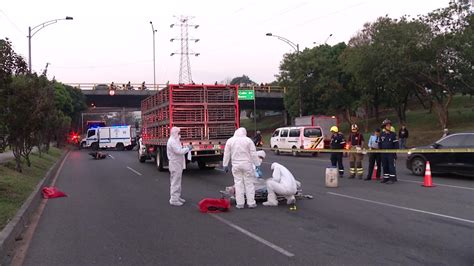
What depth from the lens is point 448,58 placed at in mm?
32531

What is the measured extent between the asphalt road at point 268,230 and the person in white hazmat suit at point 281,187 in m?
0.27

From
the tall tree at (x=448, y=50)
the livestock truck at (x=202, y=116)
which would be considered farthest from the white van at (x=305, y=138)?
the livestock truck at (x=202, y=116)

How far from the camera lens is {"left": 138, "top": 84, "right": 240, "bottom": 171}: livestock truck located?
1825 centimetres

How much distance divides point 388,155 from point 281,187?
516cm

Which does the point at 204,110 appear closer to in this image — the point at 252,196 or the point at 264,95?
the point at 252,196

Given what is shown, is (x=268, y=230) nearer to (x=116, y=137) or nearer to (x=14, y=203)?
(x=14, y=203)

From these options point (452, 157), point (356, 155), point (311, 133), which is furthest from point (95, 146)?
point (452, 157)

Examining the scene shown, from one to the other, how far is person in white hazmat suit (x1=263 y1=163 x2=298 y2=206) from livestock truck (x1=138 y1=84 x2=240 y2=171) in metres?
7.60

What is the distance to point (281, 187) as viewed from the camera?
10438mm

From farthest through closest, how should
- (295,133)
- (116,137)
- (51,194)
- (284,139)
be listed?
(116,137) < (284,139) < (295,133) < (51,194)

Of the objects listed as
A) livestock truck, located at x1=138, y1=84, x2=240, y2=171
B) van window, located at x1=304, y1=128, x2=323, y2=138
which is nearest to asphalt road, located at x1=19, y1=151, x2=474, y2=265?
livestock truck, located at x1=138, y1=84, x2=240, y2=171

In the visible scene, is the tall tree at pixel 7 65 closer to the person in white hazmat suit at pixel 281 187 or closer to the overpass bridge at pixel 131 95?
the person in white hazmat suit at pixel 281 187

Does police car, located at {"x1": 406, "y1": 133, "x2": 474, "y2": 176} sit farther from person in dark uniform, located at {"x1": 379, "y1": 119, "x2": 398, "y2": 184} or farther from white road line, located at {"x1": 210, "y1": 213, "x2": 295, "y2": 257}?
white road line, located at {"x1": 210, "y1": 213, "x2": 295, "y2": 257}

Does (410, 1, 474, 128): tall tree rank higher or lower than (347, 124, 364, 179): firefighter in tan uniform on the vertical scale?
higher
